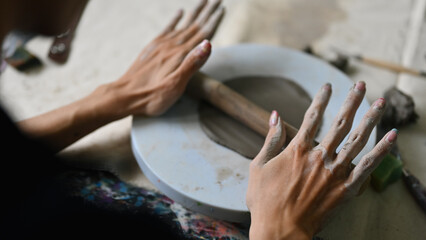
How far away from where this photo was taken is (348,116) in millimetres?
1194

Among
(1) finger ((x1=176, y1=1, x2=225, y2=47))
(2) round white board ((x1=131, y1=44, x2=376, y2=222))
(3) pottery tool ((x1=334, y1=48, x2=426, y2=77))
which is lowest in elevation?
(2) round white board ((x1=131, y1=44, x2=376, y2=222))

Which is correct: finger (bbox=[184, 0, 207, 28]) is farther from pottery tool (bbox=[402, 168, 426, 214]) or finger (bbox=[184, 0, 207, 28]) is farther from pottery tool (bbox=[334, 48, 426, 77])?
pottery tool (bbox=[402, 168, 426, 214])

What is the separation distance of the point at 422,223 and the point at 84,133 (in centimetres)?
132

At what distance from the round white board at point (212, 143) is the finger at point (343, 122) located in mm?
131

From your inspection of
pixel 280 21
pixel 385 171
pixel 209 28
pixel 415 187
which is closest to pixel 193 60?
pixel 209 28

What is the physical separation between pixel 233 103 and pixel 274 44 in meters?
0.88

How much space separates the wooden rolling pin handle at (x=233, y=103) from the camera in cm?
136

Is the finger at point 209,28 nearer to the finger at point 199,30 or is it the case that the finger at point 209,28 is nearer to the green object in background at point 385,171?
the finger at point 199,30

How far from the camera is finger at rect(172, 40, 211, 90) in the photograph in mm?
1384

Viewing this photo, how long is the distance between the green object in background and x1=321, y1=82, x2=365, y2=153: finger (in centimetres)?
38

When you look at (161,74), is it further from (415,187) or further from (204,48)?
(415,187)

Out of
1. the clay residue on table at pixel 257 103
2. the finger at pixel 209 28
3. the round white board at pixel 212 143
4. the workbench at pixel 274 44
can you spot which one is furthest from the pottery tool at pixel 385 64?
the finger at pixel 209 28

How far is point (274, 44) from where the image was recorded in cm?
218

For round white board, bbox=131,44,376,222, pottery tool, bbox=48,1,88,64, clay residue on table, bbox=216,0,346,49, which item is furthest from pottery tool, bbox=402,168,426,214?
pottery tool, bbox=48,1,88,64
